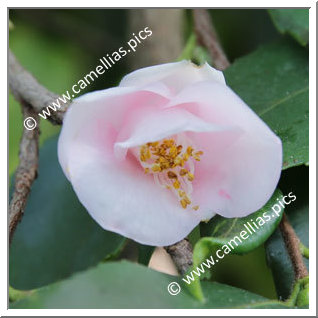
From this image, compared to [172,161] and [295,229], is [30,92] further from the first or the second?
[295,229]

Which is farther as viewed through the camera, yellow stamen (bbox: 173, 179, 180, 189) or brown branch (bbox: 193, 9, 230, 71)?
brown branch (bbox: 193, 9, 230, 71)

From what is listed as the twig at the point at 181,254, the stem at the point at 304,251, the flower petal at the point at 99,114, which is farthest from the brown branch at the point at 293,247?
the flower petal at the point at 99,114

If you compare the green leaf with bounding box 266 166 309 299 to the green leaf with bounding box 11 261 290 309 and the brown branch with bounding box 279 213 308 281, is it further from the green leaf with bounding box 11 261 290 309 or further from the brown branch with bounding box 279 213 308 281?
the green leaf with bounding box 11 261 290 309

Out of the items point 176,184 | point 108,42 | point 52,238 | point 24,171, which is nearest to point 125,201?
point 176,184

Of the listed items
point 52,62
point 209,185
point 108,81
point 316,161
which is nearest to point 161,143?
point 209,185

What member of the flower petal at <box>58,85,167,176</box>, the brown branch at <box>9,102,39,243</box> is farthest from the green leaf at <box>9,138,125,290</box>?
the flower petal at <box>58,85,167,176</box>
